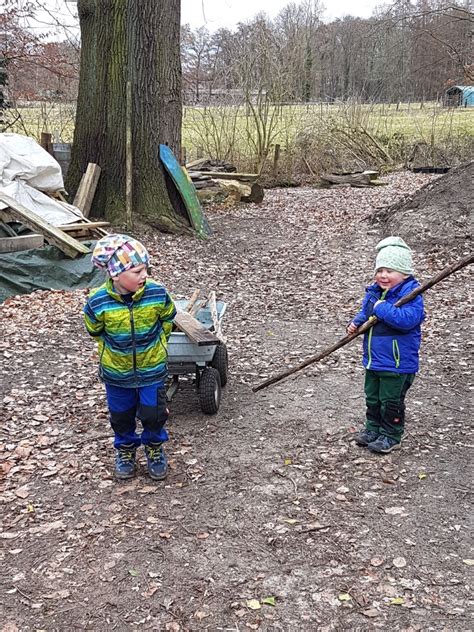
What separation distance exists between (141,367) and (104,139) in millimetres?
8325

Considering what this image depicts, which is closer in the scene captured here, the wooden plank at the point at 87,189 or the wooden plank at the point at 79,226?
the wooden plank at the point at 79,226

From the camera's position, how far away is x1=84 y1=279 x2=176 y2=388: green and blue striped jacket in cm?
385

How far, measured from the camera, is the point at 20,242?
855cm

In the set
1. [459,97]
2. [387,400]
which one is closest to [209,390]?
[387,400]

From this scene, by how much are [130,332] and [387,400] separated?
1.73m

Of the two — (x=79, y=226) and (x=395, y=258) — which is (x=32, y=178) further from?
(x=395, y=258)

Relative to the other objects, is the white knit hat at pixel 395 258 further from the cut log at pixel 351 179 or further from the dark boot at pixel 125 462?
the cut log at pixel 351 179

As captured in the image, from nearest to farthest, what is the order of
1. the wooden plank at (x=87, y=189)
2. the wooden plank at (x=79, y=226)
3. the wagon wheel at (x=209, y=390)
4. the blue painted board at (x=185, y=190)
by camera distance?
the wagon wheel at (x=209, y=390) → the wooden plank at (x=79, y=226) → the wooden plank at (x=87, y=189) → the blue painted board at (x=185, y=190)

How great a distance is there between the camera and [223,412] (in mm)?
5133

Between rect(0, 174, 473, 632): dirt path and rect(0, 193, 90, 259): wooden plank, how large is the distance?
1.65 metres

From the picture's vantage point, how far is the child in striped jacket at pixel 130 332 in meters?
3.79

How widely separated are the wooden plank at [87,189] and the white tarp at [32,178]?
694mm

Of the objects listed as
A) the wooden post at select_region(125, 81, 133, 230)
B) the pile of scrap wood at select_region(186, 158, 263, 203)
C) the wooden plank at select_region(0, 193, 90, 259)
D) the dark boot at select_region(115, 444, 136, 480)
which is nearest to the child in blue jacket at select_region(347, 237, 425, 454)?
the dark boot at select_region(115, 444, 136, 480)

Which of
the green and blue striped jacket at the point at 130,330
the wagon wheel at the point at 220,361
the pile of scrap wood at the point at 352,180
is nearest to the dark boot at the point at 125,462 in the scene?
the green and blue striped jacket at the point at 130,330
